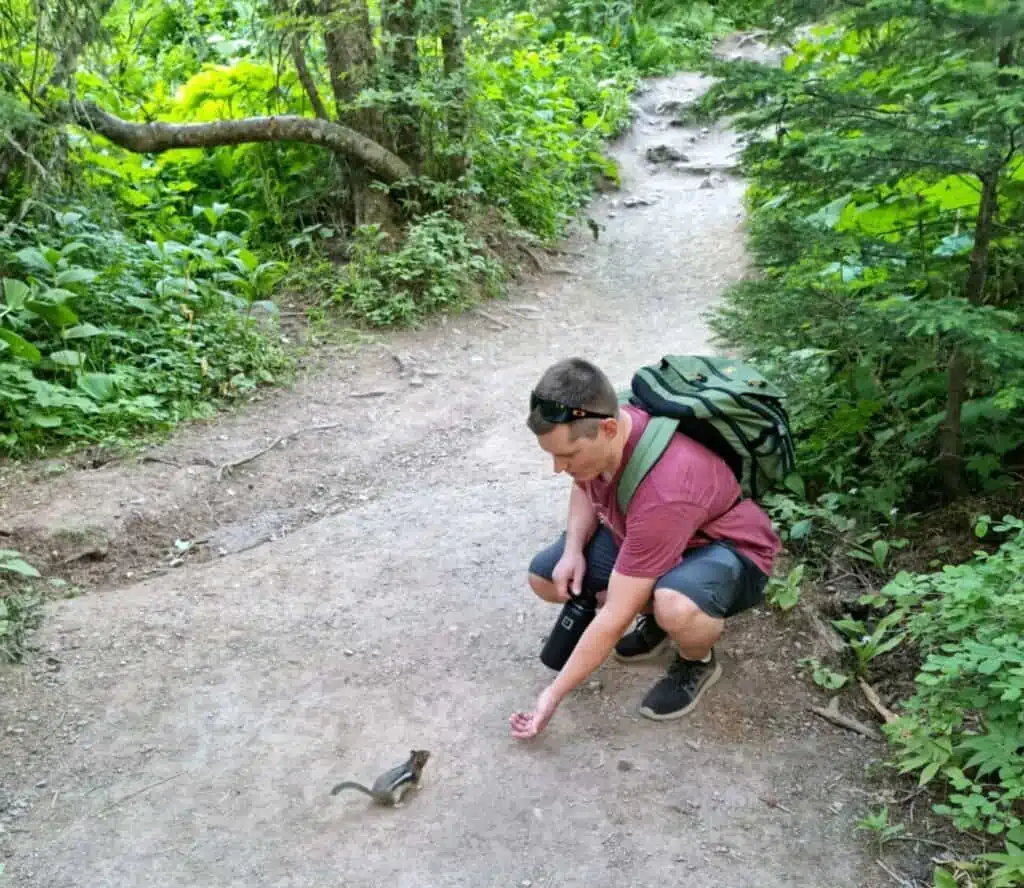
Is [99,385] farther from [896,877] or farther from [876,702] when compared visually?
[896,877]

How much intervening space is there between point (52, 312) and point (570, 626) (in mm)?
4873

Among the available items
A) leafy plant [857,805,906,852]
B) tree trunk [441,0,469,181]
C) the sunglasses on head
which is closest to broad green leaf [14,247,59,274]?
tree trunk [441,0,469,181]

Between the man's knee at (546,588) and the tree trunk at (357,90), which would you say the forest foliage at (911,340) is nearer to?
the man's knee at (546,588)

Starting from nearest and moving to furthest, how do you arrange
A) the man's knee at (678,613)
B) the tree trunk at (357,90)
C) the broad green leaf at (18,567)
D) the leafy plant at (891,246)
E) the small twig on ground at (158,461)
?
the man's knee at (678,613) → the leafy plant at (891,246) → the broad green leaf at (18,567) → the small twig on ground at (158,461) → the tree trunk at (357,90)

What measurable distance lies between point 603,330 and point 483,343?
1.16 meters

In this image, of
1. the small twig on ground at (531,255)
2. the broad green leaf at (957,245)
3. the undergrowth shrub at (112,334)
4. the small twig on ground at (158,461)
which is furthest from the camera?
the small twig on ground at (531,255)

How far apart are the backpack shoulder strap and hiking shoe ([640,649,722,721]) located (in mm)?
854

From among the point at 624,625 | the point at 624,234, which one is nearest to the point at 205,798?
the point at 624,625

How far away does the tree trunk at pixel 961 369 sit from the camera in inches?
148

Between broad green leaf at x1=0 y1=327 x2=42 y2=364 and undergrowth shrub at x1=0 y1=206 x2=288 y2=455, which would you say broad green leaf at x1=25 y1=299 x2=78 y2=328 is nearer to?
undergrowth shrub at x1=0 y1=206 x2=288 y2=455

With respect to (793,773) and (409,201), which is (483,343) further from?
(793,773)

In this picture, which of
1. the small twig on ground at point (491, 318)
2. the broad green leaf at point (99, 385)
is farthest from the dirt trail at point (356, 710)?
the small twig on ground at point (491, 318)

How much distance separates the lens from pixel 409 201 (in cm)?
896

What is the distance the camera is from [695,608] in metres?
3.25
